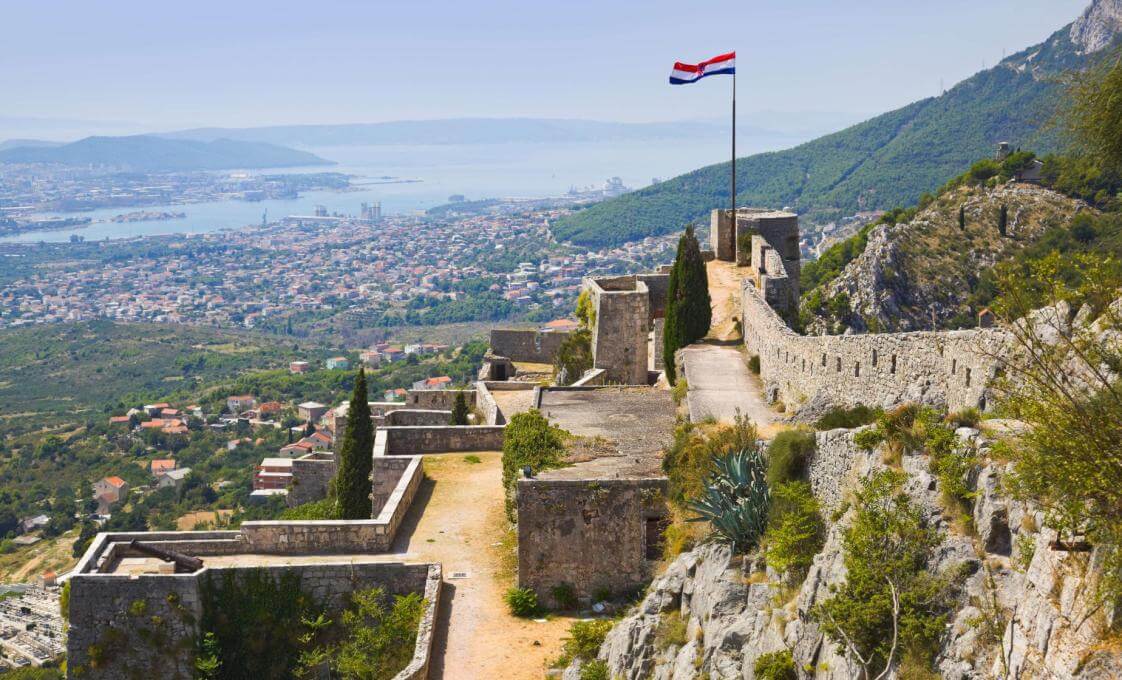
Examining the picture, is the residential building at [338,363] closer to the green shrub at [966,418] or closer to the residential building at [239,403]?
the residential building at [239,403]

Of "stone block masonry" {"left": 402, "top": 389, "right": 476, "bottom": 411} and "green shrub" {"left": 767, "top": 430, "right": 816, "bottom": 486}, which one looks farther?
"stone block masonry" {"left": 402, "top": 389, "right": 476, "bottom": 411}

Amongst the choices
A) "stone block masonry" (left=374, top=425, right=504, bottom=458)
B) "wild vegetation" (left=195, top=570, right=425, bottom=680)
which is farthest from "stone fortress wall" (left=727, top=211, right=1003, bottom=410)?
"wild vegetation" (left=195, top=570, right=425, bottom=680)

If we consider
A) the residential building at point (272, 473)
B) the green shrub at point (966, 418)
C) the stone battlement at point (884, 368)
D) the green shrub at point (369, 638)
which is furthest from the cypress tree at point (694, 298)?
the residential building at point (272, 473)

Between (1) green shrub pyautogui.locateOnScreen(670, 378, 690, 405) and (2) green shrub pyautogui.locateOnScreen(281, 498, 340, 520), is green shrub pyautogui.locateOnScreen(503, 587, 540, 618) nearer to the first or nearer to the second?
(1) green shrub pyautogui.locateOnScreen(670, 378, 690, 405)

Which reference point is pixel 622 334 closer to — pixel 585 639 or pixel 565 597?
pixel 565 597

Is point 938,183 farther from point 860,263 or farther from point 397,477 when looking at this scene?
point 397,477

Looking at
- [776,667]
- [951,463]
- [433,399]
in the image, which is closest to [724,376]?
[433,399]
